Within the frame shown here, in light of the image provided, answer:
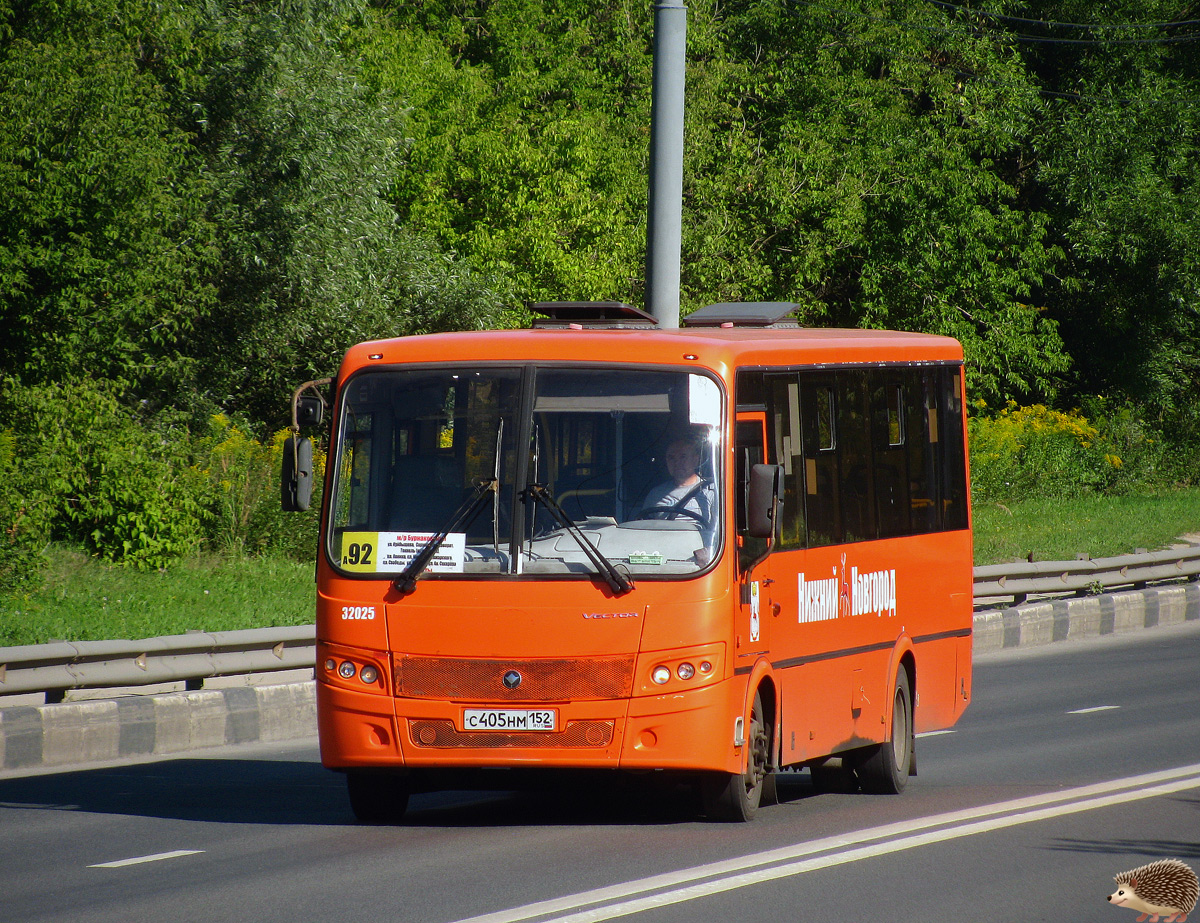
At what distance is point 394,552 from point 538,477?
838 millimetres

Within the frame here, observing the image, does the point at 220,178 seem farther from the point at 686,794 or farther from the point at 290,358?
the point at 686,794

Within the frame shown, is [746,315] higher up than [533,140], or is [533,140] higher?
[533,140]

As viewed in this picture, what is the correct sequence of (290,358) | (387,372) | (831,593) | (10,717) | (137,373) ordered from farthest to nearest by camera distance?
(290,358)
(137,373)
(10,717)
(831,593)
(387,372)

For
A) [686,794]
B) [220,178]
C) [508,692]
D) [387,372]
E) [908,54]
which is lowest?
[686,794]

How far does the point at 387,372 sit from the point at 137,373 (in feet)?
58.3

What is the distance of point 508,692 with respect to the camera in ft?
29.4

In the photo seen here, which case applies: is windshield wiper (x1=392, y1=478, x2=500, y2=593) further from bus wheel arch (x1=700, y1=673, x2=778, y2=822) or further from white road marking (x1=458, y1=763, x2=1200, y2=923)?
white road marking (x1=458, y1=763, x2=1200, y2=923)

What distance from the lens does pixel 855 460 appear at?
1131cm

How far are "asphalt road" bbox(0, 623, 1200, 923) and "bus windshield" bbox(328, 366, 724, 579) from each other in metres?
1.42

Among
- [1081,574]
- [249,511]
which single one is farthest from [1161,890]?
→ [1081,574]

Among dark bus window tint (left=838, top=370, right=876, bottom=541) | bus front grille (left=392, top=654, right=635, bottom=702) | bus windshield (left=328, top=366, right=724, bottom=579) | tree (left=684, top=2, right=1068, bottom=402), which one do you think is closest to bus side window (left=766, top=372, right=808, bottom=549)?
dark bus window tint (left=838, top=370, right=876, bottom=541)

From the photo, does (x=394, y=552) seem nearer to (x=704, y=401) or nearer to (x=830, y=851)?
(x=704, y=401)

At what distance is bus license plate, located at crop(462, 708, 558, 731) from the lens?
8914mm

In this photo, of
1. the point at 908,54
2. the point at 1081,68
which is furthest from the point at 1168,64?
the point at 908,54
